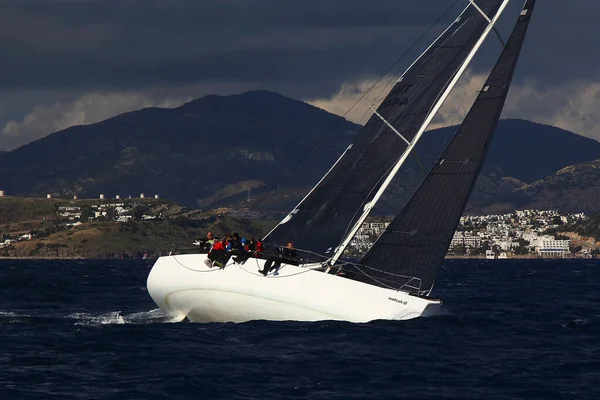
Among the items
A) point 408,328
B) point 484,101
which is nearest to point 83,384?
point 408,328

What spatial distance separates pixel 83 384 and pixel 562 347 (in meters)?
14.8

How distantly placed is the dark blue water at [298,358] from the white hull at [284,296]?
43 cm

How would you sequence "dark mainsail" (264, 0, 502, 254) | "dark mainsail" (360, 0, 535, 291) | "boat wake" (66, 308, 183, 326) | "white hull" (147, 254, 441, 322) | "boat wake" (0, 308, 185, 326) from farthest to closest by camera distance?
"boat wake" (0, 308, 185, 326), "boat wake" (66, 308, 183, 326), "dark mainsail" (264, 0, 502, 254), "dark mainsail" (360, 0, 535, 291), "white hull" (147, 254, 441, 322)

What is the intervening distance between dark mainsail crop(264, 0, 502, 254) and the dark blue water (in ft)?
13.6

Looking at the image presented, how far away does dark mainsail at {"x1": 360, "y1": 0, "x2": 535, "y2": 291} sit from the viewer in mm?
36719

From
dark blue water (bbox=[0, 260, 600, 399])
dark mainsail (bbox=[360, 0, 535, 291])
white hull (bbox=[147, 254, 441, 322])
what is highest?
dark mainsail (bbox=[360, 0, 535, 291])

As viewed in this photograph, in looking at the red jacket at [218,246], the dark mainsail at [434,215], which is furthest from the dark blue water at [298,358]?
the red jacket at [218,246]

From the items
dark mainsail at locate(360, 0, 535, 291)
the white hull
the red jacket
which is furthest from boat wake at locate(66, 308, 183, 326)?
dark mainsail at locate(360, 0, 535, 291)

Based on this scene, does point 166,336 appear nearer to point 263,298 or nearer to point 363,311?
point 263,298

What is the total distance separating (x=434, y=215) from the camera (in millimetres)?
36750

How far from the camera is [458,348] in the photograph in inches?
1280

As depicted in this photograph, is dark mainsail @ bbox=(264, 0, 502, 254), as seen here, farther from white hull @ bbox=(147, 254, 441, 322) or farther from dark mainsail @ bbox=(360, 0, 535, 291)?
white hull @ bbox=(147, 254, 441, 322)

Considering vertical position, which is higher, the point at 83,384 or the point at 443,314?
the point at 443,314

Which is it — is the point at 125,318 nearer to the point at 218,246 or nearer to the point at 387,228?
the point at 218,246
